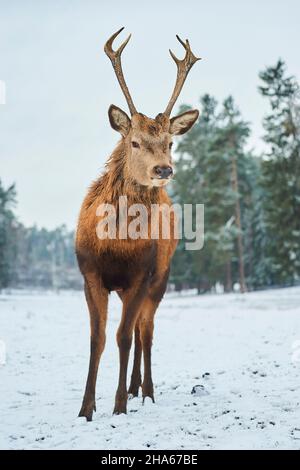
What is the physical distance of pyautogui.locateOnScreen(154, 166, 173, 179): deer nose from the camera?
5.18 m

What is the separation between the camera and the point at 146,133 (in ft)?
18.3

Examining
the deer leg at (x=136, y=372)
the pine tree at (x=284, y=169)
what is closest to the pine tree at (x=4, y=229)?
the pine tree at (x=284, y=169)

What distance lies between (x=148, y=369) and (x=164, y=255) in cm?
154

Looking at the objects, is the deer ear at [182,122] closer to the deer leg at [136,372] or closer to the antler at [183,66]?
the antler at [183,66]

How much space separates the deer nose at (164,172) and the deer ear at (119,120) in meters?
0.90

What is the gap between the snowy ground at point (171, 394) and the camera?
4520 millimetres

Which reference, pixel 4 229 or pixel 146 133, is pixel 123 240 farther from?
pixel 4 229

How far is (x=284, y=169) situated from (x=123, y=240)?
25.0 meters

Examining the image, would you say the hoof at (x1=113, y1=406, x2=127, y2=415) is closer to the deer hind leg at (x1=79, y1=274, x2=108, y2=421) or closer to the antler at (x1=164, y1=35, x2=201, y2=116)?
the deer hind leg at (x1=79, y1=274, x2=108, y2=421)

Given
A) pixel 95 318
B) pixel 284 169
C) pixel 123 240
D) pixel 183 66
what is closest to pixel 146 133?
pixel 123 240


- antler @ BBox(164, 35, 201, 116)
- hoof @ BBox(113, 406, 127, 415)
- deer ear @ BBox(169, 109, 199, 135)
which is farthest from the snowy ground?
antler @ BBox(164, 35, 201, 116)

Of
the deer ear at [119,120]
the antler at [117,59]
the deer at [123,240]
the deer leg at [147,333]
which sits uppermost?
the antler at [117,59]

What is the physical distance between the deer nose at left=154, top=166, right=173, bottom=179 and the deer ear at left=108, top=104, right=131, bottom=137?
901 millimetres

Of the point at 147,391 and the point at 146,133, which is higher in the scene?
the point at 146,133
